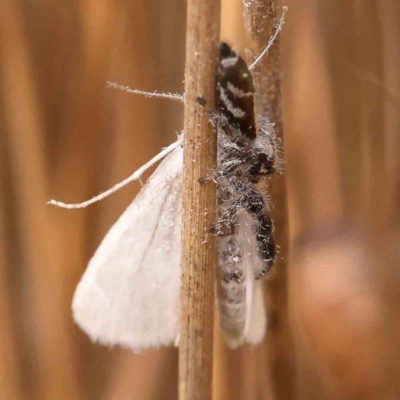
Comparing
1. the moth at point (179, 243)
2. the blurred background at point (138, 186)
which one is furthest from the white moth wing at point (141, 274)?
the blurred background at point (138, 186)

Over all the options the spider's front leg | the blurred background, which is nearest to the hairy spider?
the spider's front leg

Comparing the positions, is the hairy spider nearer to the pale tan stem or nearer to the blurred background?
the pale tan stem

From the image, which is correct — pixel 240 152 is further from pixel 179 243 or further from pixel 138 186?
pixel 138 186

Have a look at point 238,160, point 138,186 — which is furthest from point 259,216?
point 138,186

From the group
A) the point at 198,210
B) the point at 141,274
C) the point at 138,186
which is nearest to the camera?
the point at 198,210

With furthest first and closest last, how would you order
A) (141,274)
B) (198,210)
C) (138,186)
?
(138,186), (141,274), (198,210)

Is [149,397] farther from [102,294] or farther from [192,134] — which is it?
[192,134]

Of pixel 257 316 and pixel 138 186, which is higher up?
pixel 138 186

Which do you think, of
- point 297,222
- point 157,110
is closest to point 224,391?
point 297,222
